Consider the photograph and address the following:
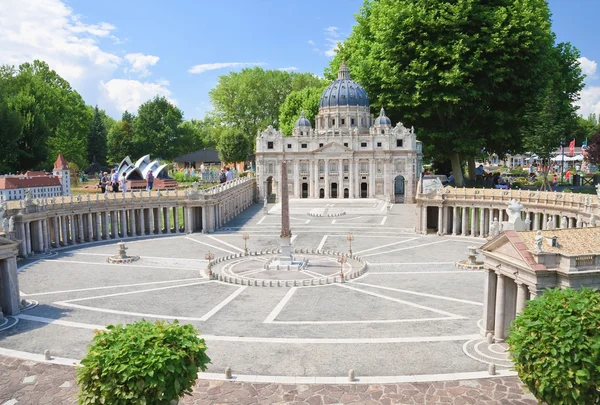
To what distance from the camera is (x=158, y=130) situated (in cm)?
14988

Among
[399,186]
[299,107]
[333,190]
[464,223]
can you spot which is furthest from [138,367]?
[299,107]

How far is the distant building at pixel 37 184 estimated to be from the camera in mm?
76750

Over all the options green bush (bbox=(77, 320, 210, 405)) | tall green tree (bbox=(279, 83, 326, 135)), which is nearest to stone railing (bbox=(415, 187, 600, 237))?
green bush (bbox=(77, 320, 210, 405))

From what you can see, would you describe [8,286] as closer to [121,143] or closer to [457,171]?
[457,171]

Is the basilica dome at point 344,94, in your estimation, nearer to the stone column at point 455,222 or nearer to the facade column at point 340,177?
the facade column at point 340,177

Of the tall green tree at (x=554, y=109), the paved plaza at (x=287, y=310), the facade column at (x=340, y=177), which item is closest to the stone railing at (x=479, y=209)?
the paved plaza at (x=287, y=310)

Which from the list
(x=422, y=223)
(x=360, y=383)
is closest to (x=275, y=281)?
(x=360, y=383)

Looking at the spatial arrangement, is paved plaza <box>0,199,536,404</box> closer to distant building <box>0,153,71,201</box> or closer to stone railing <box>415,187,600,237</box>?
stone railing <box>415,187,600,237</box>

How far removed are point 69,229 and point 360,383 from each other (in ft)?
177

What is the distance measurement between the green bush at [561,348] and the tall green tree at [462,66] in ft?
188

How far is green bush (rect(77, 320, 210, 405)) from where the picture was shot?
18.8m

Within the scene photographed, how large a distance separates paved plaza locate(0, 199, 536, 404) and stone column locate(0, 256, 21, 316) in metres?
0.99

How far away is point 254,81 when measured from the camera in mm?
147125

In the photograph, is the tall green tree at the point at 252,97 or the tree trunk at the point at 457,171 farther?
the tall green tree at the point at 252,97
